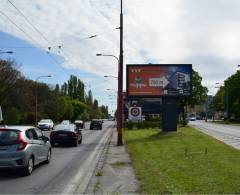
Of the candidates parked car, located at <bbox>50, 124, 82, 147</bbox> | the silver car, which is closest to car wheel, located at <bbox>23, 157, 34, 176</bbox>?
the silver car

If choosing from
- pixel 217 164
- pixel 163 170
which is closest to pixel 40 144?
pixel 163 170

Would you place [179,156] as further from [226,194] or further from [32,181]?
[226,194]

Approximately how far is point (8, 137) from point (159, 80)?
85.3ft

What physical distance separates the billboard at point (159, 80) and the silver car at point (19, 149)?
2432 cm

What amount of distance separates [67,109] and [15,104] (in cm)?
3461

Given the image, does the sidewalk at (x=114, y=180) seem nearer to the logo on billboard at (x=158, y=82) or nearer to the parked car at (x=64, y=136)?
the parked car at (x=64, y=136)

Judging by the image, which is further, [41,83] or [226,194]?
[41,83]

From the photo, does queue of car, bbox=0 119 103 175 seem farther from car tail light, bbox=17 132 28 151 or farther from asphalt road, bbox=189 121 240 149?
asphalt road, bbox=189 121 240 149

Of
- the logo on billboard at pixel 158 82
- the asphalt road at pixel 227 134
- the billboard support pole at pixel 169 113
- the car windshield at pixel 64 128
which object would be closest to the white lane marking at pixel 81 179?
the asphalt road at pixel 227 134

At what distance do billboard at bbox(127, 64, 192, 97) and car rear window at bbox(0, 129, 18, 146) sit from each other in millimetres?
25360

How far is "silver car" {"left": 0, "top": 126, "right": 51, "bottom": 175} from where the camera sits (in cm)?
1448

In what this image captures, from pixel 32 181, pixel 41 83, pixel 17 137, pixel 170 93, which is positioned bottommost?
pixel 32 181

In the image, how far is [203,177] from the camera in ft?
42.5

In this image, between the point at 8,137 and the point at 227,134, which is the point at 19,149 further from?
the point at 227,134
